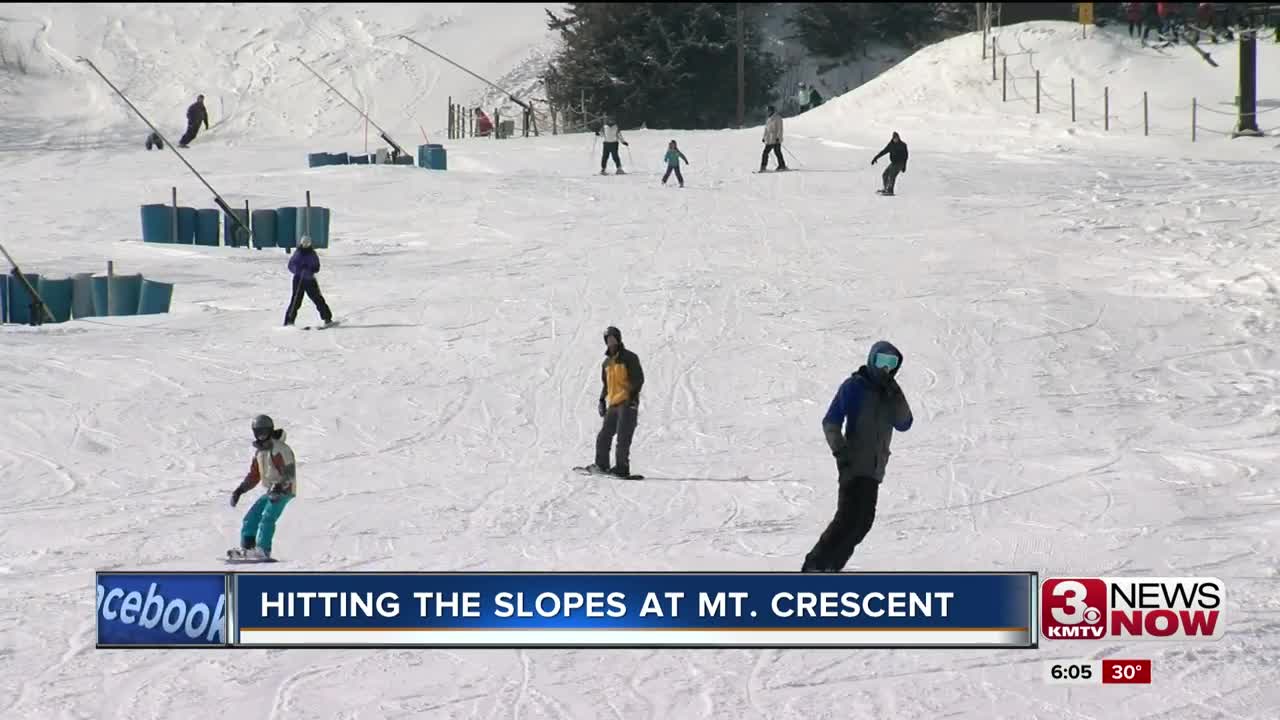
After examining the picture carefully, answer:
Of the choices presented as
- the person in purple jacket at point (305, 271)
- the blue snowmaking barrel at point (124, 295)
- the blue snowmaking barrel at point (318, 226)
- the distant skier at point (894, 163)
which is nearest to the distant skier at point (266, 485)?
the person in purple jacket at point (305, 271)

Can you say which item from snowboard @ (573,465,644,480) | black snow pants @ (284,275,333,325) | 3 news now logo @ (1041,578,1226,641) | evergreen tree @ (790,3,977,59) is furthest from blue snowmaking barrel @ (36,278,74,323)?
evergreen tree @ (790,3,977,59)

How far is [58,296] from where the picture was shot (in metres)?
20.7

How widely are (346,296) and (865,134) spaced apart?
60.1 feet

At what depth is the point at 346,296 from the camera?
2239 centimetres

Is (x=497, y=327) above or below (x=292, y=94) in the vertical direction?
below

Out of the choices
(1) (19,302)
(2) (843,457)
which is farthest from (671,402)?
(1) (19,302)

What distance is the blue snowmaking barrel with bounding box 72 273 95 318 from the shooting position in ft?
68.5

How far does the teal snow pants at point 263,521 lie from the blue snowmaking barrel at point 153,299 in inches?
424

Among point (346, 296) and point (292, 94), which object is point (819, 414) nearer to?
point (346, 296)

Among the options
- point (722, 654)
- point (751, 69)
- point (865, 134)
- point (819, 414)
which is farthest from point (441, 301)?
point (751, 69)

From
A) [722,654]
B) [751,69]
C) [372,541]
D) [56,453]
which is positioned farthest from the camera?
[751,69]

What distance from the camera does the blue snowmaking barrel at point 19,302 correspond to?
20.4 metres

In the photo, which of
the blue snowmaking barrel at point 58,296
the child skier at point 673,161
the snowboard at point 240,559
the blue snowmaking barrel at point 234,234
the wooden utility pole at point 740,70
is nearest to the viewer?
the snowboard at point 240,559

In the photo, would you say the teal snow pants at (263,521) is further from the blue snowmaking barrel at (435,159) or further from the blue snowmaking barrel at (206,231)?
the blue snowmaking barrel at (435,159)
